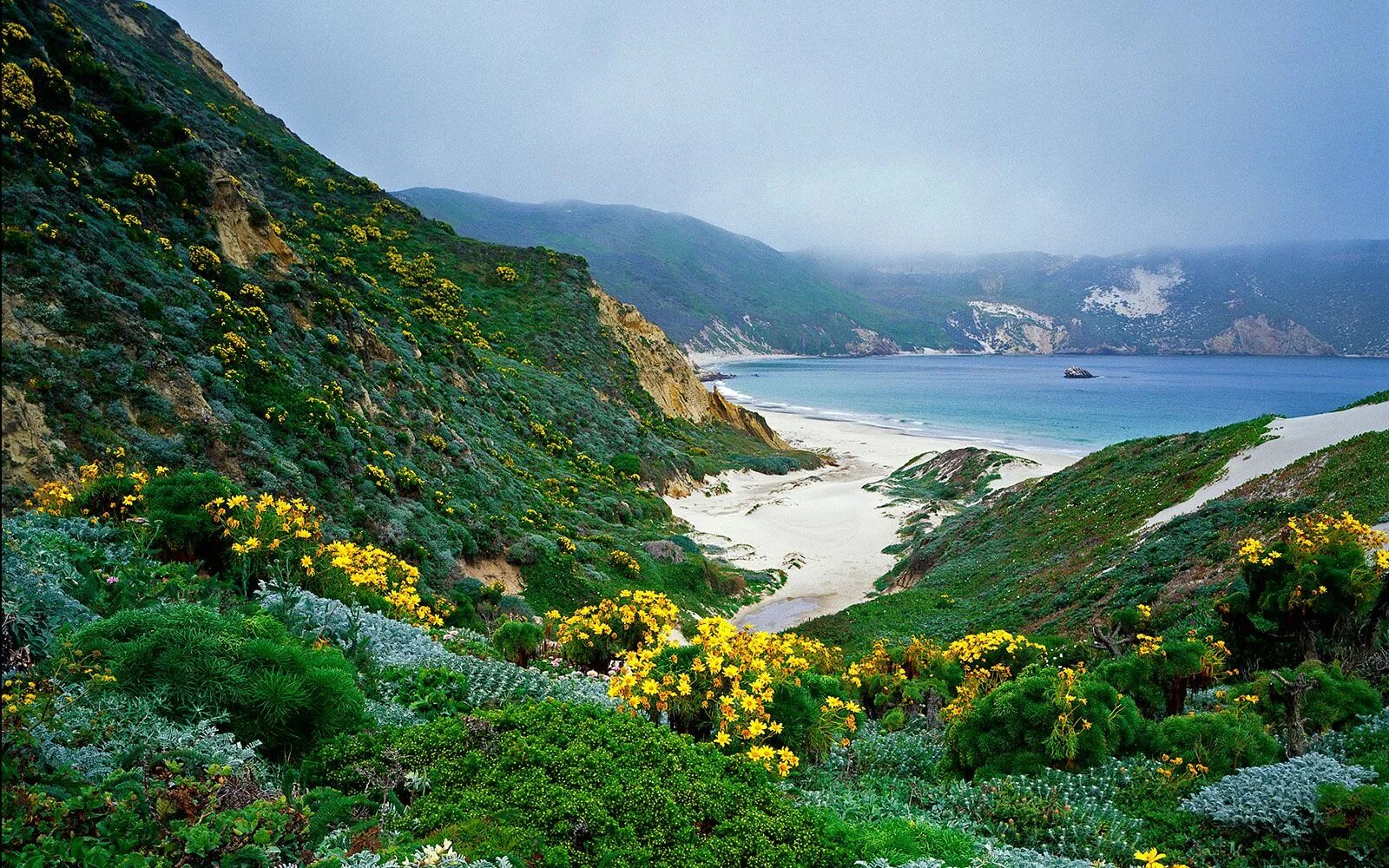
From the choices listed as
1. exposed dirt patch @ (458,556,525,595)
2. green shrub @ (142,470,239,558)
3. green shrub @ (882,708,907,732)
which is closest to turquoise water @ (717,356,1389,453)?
exposed dirt patch @ (458,556,525,595)

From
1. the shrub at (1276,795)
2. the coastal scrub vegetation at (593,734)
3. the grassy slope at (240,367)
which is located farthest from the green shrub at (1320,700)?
the grassy slope at (240,367)

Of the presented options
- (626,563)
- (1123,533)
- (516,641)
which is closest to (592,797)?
(516,641)

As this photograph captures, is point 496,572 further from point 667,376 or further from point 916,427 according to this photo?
point 916,427

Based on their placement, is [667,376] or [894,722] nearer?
[894,722]

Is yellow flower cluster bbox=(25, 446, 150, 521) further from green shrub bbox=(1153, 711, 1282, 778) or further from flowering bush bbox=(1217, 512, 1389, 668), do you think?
flowering bush bbox=(1217, 512, 1389, 668)

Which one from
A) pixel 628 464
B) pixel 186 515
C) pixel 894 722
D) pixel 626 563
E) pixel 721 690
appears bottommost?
pixel 626 563

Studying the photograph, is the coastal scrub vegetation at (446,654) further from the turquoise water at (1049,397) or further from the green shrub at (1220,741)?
the turquoise water at (1049,397)

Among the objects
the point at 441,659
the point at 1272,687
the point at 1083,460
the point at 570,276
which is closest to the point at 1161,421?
the point at 1083,460
